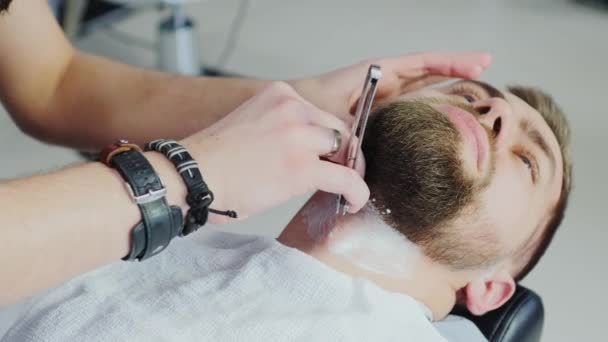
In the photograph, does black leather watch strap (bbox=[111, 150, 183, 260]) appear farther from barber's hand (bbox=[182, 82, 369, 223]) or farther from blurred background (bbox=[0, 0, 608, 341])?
blurred background (bbox=[0, 0, 608, 341])

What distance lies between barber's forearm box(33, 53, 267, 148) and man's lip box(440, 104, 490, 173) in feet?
1.37

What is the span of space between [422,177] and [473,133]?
0.12 meters

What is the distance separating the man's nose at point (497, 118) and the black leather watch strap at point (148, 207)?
619 mm

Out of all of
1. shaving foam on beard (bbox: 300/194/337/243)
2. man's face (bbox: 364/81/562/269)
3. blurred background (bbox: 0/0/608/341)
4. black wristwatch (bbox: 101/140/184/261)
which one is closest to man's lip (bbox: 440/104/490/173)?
man's face (bbox: 364/81/562/269)

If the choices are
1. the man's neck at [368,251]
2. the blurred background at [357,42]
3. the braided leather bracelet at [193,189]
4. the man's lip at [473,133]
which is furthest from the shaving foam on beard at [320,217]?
the blurred background at [357,42]

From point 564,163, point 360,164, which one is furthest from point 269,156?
point 564,163

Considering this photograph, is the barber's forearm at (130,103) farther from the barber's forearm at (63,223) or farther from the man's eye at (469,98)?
the barber's forearm at (63,223)

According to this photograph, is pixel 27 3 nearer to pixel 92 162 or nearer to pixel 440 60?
pixel 92 162

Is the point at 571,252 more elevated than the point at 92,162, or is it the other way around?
the point at 92,162

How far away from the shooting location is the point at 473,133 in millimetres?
1185

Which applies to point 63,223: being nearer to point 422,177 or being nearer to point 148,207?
point 148,207

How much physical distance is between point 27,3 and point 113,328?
2.07 ft

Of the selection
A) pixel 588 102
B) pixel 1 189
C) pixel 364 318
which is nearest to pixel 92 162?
pixel 1 189

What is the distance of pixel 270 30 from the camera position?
317 cm
